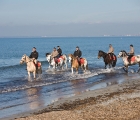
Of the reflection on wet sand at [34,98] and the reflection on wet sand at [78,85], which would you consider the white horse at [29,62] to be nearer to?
the reflection on wet sand at [78,85]

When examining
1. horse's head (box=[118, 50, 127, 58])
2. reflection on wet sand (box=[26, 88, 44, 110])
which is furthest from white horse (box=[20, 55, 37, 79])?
horse's head (box=[118, 50, 127, 58])

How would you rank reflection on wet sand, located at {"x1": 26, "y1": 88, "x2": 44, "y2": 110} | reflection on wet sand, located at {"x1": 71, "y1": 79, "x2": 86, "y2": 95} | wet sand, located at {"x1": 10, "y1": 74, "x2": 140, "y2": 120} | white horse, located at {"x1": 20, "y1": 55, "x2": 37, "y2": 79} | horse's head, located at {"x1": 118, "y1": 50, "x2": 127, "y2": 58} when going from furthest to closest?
horse's head, located at {"x1": 118, "y1": 50, "x2": 127, "y2": 58} < white horse, located at {"x1": 20, "y1": 55, "x2": 37, "y2": 79} < reflection on wet sand, located at {"x1": 71, "y1": 79, "x2": 86, "y2": 95} < reflection on wet sand, located at {"x1": 26, "y1": 88, "x2": 44, "y2": 110} < wet sand, located at {"x1": 10, "y1": 74, "x2": 140, "y2": 120}

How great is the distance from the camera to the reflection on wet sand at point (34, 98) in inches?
558

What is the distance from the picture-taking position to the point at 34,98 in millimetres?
16297

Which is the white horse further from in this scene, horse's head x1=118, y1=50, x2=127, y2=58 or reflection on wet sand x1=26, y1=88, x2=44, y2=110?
horse's head x1=118, y1=50, x2=127, y2=58

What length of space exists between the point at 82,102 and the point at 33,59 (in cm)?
1018

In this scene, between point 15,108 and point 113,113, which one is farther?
point 15,108

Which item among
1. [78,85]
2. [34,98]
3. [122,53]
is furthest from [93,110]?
[122,53]

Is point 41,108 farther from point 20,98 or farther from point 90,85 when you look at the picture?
point 90,85

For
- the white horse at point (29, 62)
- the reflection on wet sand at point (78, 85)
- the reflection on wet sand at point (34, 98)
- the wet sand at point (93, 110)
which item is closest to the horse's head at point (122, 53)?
the reflection on wet sand at point (78, 85)

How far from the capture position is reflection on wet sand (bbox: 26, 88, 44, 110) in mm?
14180

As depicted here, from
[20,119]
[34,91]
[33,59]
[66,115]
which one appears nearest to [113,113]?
[66,115]

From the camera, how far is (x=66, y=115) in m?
10.9

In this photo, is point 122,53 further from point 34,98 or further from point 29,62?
point 34,98
